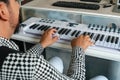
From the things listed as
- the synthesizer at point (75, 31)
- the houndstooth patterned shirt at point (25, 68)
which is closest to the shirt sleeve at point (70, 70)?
the houndstooth patterned shirt at point (25, 68)

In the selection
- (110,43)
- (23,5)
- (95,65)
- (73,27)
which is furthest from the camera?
(95,65)

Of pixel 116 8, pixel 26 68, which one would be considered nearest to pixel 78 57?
pixel 26 68

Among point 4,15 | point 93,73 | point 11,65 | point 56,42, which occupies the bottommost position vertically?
point 93,73

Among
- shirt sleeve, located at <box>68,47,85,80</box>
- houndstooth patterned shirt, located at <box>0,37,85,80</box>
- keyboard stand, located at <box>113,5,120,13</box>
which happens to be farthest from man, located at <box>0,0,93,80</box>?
keyboard stand, located at <box>113,5,120,13</box>

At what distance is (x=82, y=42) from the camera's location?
1.23 meters

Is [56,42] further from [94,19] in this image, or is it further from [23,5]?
[23,5]

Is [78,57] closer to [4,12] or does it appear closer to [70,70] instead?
[70,70]

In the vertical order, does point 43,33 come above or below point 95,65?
above

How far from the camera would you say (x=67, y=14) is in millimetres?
1557

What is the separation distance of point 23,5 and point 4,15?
91 cm

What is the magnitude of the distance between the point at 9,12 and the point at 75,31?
617 millimetres

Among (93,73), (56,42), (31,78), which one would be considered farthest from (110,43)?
(93,73)

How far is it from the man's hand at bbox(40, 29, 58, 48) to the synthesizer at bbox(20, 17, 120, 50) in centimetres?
4

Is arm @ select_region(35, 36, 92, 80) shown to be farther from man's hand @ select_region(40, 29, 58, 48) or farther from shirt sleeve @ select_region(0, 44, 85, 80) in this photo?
man's hand @ select_region(40, 29, 58, 48)
